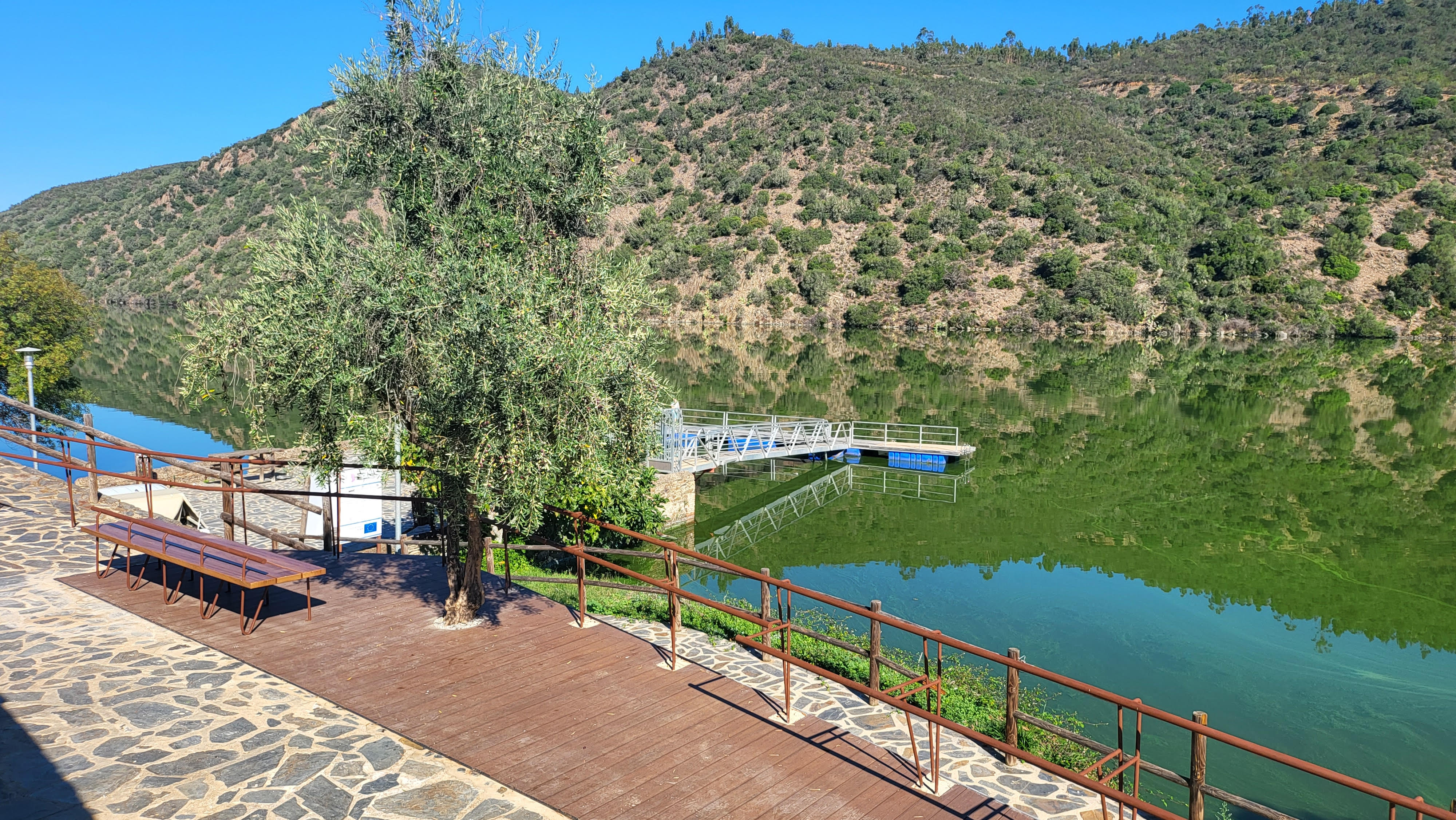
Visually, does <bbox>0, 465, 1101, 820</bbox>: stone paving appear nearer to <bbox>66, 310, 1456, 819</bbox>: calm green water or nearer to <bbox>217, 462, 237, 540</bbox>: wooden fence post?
<bbox>217, 462, 237, 540</bbox>: wooden fence post

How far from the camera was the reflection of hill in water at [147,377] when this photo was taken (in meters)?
34.1

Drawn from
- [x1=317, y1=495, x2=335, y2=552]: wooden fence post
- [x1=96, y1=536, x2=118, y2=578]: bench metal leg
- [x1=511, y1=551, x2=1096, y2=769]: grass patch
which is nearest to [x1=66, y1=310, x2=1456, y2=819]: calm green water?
[x1=511, y1=551, x2=1096, y2=769]: grass patch

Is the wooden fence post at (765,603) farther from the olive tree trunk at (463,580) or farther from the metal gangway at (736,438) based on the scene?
the metal gangway at (736,438)

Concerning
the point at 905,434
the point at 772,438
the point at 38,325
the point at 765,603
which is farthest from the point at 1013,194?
the point at 765,603

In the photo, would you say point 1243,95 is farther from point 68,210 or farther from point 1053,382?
point 68,210

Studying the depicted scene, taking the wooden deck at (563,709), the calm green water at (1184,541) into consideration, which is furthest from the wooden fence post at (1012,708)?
the calm green water at (1184,541)

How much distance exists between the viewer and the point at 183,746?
19.5ft

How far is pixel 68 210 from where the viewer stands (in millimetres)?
110250

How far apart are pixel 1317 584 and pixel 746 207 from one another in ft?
238

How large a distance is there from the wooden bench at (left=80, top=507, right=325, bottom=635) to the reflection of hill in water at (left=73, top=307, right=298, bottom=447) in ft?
49.5

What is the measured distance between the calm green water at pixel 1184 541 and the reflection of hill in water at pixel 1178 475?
107mm

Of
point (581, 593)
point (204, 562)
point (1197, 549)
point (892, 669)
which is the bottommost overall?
point (1197, 549)

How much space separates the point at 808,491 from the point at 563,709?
19530 mm

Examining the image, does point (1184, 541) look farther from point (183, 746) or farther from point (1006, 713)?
point (183, 746)
